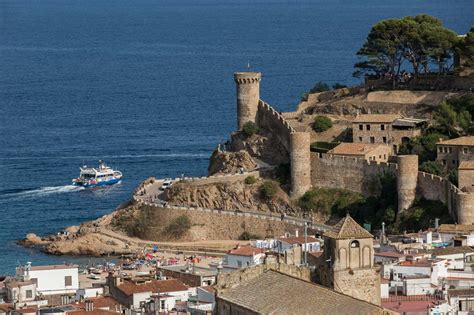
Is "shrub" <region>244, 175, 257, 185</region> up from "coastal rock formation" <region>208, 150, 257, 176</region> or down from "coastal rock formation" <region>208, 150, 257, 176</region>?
down

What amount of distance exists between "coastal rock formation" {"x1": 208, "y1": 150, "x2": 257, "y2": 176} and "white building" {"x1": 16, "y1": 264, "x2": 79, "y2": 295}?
24080 millimetres

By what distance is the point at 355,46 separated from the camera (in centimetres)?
18438

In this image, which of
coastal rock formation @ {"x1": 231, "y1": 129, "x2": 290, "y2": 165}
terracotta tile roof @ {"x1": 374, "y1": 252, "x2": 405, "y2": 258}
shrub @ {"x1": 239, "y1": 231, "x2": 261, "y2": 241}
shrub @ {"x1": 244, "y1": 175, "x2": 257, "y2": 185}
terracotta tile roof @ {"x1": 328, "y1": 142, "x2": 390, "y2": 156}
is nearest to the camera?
terracotta tile roof @ {"x1": 374, "y1": 252, "x2": 405, "y2": 258}

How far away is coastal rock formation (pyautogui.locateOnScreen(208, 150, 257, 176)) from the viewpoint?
84.6 m

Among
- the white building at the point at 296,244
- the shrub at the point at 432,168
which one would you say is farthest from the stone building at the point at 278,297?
the shrub at the point at 432,168

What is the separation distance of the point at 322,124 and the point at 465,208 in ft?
50.9

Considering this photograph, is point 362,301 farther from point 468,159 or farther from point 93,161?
point 93,161

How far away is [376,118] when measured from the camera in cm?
8162

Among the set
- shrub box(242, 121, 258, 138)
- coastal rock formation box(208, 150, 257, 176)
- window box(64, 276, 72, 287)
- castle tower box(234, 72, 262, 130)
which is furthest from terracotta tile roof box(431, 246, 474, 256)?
castle tower box(234, 72, 262, 130)

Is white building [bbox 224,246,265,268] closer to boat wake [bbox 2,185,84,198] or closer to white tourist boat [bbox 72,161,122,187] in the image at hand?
boat wake [bbox 2,185,84,198]

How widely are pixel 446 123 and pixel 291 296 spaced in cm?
4136

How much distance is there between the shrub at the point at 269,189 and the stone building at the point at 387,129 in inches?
164

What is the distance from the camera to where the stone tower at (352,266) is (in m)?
41.0

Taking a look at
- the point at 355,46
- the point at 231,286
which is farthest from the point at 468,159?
the point at 355,46
